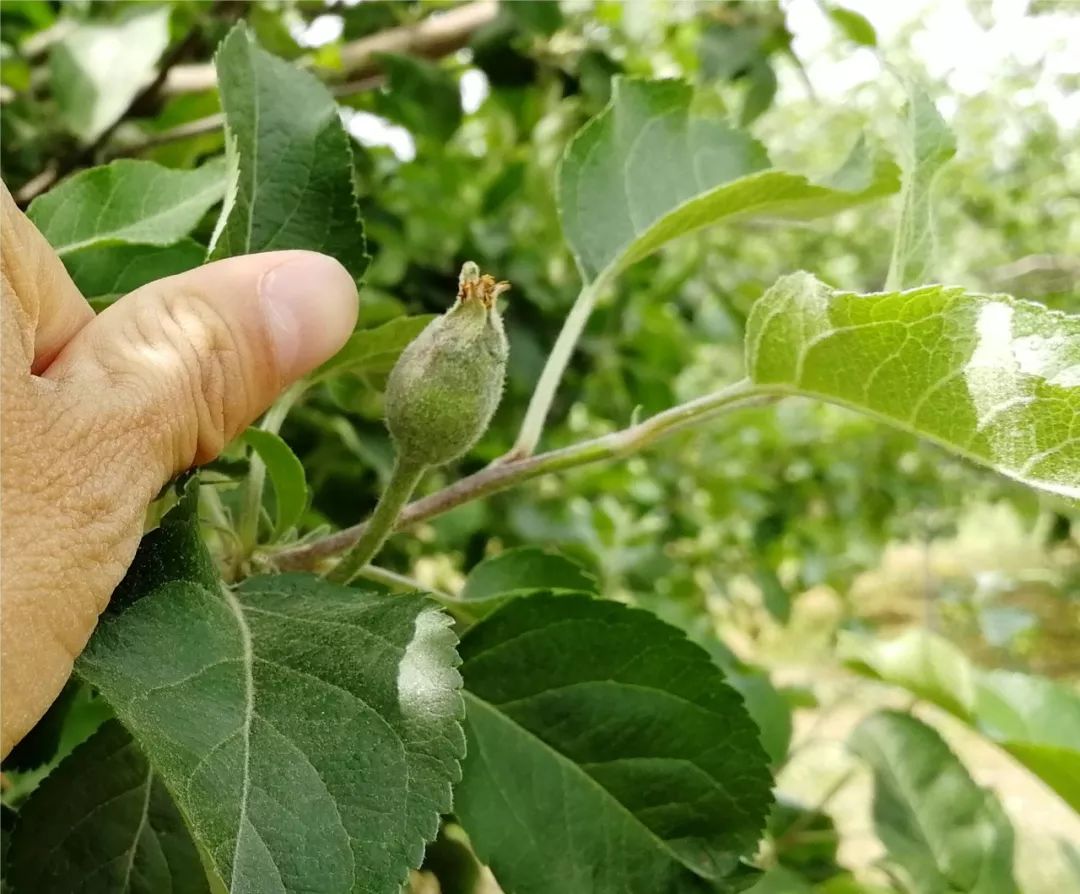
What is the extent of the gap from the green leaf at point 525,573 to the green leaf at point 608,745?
0.15 metres

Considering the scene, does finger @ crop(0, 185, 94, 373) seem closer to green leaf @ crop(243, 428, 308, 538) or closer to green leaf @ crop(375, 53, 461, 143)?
green leaf @ crop(243, 428, 308, 538)

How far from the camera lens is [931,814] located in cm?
113

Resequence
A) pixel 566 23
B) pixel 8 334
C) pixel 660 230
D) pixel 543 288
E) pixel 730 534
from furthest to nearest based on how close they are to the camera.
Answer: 1. pixel 730 534
2. pixel 543 288
3. pixel 566 23
4. pixel 660 230
5. pixel 8 334

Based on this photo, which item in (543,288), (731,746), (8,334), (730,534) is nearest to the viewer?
(8,334)

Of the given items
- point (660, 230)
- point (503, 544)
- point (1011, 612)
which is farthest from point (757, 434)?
point (660, 230)

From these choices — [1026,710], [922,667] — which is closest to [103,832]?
[922,667]

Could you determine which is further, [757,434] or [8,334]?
[757,434]

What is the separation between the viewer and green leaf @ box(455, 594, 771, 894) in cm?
73

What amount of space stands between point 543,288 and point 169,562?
1.23 m

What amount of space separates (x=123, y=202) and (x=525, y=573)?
1.49 ft

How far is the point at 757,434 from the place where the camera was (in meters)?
3.20

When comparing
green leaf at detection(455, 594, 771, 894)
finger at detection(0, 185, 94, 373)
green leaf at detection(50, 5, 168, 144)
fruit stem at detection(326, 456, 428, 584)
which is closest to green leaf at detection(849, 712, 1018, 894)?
green leaf at detection(455, 594, 771, 894)

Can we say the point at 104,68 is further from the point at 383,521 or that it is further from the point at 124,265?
the point at 383,521

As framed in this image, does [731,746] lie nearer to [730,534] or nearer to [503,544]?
[503,544]
